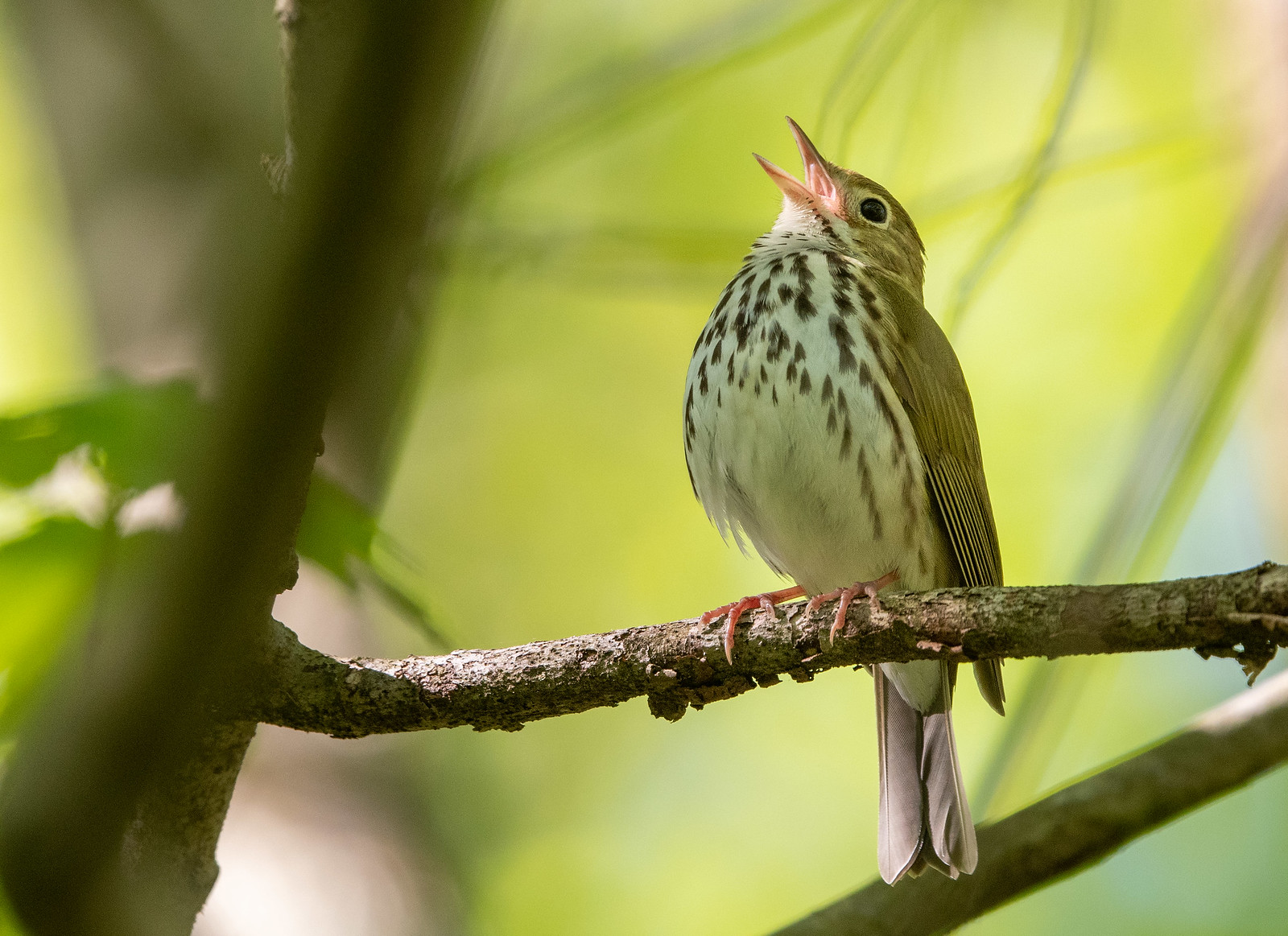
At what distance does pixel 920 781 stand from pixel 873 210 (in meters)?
2.45

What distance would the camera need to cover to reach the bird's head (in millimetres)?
5086

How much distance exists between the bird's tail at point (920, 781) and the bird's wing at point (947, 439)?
0.35 m

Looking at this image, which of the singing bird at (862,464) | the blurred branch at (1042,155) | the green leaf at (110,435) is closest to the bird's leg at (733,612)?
the singing bird at (862,464)

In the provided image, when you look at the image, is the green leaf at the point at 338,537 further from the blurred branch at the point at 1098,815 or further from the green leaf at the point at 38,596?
the blurred branch at the point at 1098,815

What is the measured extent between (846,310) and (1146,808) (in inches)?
79.2

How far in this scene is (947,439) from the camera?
4387mm

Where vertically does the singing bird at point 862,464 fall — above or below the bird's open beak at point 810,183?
below

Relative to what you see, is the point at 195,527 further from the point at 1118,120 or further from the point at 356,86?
the point at 1118,120

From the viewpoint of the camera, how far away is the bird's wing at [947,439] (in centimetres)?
424

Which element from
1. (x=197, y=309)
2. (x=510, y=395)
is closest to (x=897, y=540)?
(x=197, y=309)

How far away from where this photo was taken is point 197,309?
158 inches

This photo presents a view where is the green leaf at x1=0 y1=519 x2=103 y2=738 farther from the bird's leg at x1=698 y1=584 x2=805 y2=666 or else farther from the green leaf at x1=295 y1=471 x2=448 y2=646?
the bird's leg at x1=698 y1=584 x2=805 y2=666

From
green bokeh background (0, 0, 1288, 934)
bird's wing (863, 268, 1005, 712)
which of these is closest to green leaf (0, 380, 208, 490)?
green bokeh background (0, 0, 1288, 934)

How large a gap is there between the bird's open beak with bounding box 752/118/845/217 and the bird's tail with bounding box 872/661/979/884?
2.01 metres
